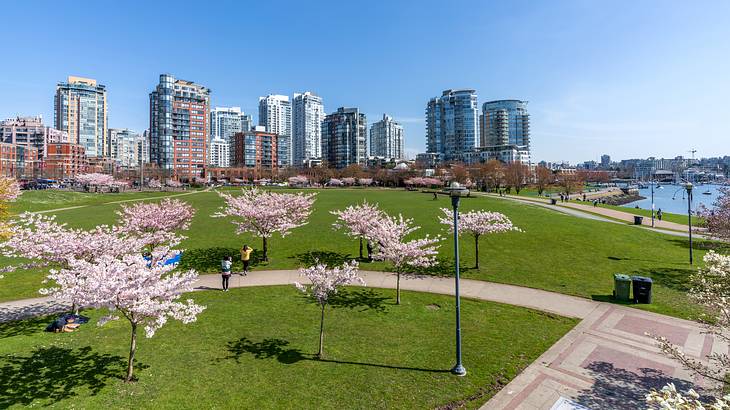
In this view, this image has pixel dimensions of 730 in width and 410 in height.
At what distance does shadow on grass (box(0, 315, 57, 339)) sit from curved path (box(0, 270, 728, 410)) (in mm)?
872

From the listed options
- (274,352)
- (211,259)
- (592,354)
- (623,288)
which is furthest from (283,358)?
(623,288)

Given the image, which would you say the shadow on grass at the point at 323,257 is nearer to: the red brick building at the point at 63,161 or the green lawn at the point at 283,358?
the green lawn at the point at 283,358

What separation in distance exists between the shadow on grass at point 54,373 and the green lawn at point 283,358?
0.11ft

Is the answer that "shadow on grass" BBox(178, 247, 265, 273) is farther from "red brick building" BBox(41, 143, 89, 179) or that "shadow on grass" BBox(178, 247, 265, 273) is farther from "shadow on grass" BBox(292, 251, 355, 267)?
"red brick building" BBox(41, 143, 89, 179)

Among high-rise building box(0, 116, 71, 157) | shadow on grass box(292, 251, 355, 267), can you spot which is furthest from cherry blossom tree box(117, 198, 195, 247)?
high-rise building box(0, 116, 71, 157)

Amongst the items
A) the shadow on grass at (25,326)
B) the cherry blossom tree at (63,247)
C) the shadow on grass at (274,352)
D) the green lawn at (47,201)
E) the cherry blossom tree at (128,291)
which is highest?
the green lawn at (47,201)

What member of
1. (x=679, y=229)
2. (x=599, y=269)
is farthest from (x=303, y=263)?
(x=679, y=229)

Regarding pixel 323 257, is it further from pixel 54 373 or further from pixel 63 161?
pixel 63 161

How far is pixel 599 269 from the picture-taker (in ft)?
77.7

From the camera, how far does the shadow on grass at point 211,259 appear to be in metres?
24.4

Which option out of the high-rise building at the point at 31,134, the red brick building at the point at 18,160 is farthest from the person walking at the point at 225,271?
the high-rise building at the point at 31,134

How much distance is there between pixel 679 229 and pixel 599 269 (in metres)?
27.1

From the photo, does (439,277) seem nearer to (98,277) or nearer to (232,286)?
(232,286)

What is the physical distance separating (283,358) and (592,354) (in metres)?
11.1
